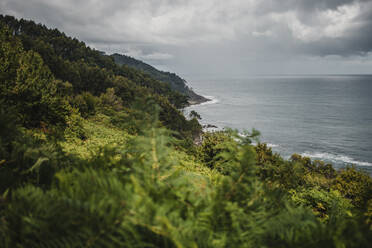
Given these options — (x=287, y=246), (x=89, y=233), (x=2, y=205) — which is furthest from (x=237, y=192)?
(x=2, y=205)

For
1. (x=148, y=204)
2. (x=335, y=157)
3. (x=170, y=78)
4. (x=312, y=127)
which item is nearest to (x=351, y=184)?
(x=148, y=204)

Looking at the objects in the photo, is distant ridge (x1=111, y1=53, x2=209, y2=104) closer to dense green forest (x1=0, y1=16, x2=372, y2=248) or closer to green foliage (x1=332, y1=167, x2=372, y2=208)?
green foliage (x1=332, y1=167, x2=372, y2=208)

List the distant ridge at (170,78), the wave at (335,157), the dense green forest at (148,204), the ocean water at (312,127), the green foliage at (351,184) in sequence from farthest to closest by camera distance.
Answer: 1. the distant ridge at (170,78)
2. the ocean water at (312,127)
3. the wave at (335,157)
4. the green foliage at (351,184)
5. the dense green forest at (148,204)

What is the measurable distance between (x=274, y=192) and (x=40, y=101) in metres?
9.92

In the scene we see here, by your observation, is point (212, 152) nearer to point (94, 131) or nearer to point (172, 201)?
point (94, 131)

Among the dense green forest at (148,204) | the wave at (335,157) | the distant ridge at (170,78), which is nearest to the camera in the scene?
the dense green forest at (148,204)

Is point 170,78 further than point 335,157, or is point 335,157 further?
point 170,78

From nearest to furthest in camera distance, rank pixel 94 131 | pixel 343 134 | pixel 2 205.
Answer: pixel 2 205, pixel 94 131, pixel 343 134

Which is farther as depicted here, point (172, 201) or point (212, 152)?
point (212, 152)

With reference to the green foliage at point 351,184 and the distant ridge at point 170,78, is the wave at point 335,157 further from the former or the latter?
the distant ridge at point 170,78

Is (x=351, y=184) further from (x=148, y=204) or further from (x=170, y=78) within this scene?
(x=170, y=78)

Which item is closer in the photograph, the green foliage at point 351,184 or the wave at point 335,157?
the green foliage at point 351,184

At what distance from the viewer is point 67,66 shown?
3681 centimetres

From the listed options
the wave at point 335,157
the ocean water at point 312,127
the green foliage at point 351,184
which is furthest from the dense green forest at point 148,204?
the wave at point 335,157
